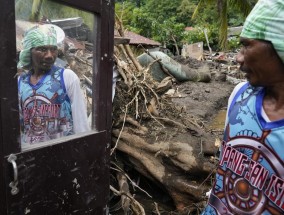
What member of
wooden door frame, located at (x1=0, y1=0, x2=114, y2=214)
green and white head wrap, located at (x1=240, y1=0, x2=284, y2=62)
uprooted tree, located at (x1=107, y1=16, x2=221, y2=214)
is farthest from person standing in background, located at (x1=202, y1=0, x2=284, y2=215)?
uprooted tree, located at (x1=107, y1=16, x2=221, y2=214)

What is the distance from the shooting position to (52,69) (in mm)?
1921

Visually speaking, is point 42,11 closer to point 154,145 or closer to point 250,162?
point 250,162

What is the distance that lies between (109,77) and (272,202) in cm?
133

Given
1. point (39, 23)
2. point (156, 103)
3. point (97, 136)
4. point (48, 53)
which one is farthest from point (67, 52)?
point (156, 103)

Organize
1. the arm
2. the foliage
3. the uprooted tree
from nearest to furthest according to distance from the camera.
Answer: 1. the foliage
2. the arm
3. the uprooted tree

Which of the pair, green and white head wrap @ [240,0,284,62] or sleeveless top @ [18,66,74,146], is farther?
sleeveless top @ [18,66,74,146]

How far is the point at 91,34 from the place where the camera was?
201cm

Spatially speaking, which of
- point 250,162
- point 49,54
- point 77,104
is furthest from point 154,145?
point 250,162

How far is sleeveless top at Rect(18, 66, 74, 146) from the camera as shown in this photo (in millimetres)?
1747

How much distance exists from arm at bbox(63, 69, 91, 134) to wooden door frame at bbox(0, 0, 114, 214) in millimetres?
87

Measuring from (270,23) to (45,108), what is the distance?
4.47 feet

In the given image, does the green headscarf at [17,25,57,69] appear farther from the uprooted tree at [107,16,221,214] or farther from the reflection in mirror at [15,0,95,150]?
the uprooted tree at [107,16,221,214]

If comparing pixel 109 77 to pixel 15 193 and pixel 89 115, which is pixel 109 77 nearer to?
pixel 89 115

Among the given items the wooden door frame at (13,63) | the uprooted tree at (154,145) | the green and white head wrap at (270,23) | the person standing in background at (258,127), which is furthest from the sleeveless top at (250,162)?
the uprooted tree at (154,145)
